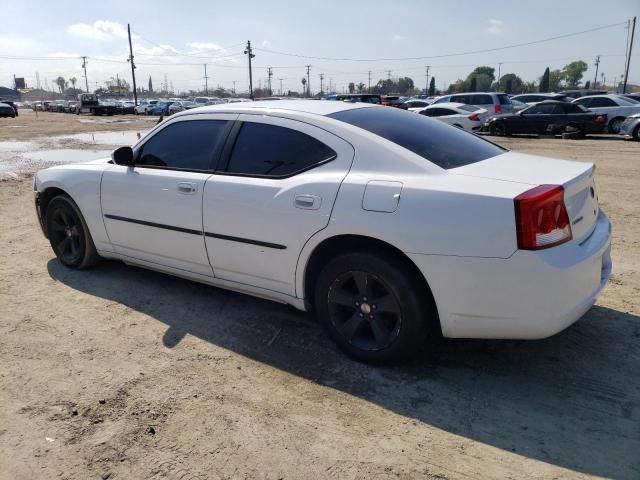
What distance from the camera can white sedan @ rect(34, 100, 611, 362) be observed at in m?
2.55

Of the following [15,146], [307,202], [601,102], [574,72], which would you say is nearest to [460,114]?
[601,102]

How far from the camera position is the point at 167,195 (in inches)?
148

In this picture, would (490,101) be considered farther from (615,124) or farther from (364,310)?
(364,310)

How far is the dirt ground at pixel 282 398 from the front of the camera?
2.33 meters

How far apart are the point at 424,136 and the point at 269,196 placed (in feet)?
3.67

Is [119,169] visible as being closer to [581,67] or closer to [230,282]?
[230,282]

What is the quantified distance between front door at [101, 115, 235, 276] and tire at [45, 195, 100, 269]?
18.9 inches

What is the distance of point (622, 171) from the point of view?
1023 cm

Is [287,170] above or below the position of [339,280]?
above

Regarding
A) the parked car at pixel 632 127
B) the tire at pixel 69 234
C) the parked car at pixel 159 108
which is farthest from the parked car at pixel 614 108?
the parked car at pixel 159 108

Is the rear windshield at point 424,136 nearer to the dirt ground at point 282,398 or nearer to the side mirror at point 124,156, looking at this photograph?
the dirt ground at point 282,398

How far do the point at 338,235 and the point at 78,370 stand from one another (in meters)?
1.86

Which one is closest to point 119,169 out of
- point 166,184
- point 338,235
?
point 166,184

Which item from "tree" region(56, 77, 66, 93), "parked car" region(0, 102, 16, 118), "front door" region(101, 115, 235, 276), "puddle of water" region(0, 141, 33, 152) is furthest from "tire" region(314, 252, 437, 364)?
"tree" region(56, 77, 66, 93)
